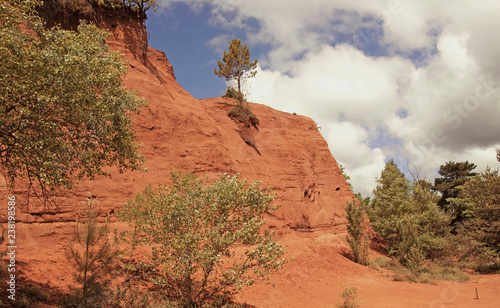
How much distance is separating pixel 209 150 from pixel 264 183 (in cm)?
525

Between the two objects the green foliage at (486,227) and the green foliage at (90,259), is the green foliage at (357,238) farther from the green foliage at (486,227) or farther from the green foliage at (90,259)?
the green foliage at (90,259)

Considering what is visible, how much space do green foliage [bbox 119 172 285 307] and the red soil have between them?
9.28ft

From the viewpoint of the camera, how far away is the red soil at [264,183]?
1098cm

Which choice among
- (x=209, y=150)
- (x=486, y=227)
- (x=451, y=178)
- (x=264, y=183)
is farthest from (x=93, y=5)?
(x=451, y=178)

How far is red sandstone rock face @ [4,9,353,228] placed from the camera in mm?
14414

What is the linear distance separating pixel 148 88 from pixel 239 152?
7.72m

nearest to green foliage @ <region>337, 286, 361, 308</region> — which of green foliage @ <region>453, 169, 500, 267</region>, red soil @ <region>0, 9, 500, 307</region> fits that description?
red soil @ <region>0, 9, 500, 307</region>

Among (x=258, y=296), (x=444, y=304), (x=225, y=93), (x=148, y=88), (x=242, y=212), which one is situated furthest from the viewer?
(x=225, y=93)

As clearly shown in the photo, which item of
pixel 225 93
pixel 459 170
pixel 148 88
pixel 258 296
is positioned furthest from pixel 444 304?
pixel 459 170

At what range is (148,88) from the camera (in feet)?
61.5

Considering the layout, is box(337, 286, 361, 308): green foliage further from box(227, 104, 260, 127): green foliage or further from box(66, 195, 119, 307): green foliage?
box(227, 104, 260, 127): green foliage

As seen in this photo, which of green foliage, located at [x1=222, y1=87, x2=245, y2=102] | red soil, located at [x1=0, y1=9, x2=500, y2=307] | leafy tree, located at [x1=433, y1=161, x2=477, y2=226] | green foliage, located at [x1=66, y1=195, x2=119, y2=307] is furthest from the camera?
leafy tree, located at [x1=433, y1=161, x2=477, y2=226]

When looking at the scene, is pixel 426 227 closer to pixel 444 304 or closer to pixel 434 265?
pixel 434 265

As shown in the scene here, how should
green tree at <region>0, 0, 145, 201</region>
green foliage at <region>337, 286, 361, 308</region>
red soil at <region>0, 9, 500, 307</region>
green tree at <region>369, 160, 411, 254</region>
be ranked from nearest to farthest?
green tree at <region>0, 0, 145, 201</region>
red soil at <region>0, 9, 500, 307</region>
green foliage at <region>337, 286, 361, 308</region>
green tree at <region>369, 160, 411, 254</region>
